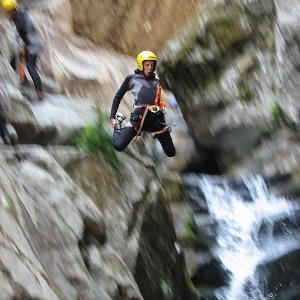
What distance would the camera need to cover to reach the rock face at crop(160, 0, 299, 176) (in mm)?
11258

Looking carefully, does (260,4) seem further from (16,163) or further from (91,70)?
(16,163)

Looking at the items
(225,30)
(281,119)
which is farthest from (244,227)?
(225,30)

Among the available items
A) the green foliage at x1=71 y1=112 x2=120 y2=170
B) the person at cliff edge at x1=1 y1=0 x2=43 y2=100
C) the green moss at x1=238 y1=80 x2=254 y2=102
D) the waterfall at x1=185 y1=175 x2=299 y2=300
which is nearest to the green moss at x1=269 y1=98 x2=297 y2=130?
the green moss at x1=238 y1=80 x2=254 y2=102

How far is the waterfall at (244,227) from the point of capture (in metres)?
8.59

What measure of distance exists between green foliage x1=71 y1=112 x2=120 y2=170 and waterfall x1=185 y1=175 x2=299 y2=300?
2636 mm

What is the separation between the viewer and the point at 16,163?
20.6 feet

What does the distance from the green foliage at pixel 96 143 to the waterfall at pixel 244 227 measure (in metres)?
2.64

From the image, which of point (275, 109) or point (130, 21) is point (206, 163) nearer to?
point (275, 109)

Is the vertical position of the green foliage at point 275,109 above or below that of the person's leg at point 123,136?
above

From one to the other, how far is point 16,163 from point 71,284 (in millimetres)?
1977

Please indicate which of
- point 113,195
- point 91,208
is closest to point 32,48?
point 113,195

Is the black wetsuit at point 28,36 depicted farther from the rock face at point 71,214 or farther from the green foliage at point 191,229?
the green foliage at point 191,229

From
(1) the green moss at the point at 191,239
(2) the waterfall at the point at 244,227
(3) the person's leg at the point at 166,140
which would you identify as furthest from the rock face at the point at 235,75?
(3) the person's leg at the point at 166,140

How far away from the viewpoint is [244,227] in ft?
33.6
